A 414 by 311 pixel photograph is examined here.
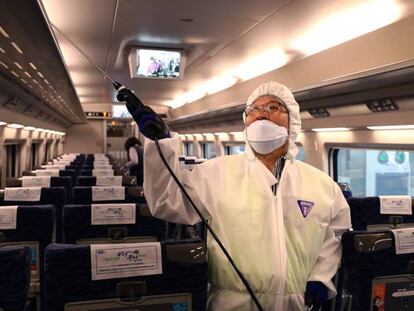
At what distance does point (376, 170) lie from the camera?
5.56 meters

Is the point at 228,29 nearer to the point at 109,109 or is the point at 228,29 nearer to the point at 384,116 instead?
the point at 384,116

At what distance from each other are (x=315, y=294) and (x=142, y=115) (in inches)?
42.0

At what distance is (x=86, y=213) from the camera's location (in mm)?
2793

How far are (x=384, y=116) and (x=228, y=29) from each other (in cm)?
168

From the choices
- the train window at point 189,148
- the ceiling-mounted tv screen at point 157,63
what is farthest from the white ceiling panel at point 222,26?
the train window at point 189,148

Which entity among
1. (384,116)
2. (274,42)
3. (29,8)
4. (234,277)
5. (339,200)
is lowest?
(234,277)

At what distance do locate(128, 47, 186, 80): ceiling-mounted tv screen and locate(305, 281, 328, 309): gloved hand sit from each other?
3846 mm

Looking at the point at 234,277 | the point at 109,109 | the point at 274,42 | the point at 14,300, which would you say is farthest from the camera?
the point at 109,109

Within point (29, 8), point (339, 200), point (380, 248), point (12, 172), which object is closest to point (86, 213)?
point (29, 8)

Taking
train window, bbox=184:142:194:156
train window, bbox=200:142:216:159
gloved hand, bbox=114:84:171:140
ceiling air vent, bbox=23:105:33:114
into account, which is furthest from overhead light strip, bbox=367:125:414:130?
train window, bbox=184:142:194:156

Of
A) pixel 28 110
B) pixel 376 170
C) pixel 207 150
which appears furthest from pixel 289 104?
pixel 207 150

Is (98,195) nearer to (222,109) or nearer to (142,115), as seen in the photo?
(142,115)

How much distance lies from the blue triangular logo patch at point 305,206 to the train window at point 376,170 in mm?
3175

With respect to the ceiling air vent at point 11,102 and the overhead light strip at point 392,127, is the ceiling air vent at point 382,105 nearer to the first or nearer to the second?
the overhead light strip at point 392,127
